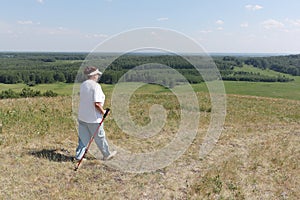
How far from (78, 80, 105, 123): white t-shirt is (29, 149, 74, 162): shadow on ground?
130cm

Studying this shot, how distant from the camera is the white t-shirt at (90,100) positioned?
6.82 m

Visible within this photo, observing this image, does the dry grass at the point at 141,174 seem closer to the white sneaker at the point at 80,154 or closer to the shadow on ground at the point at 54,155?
the shadow on ground at the point at 54,155

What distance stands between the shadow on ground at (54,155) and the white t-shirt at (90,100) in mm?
1305

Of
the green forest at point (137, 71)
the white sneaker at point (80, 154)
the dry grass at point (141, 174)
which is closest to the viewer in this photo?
the dry grass at point (141, 174)

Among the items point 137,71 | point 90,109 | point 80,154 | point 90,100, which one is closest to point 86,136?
point 80,154

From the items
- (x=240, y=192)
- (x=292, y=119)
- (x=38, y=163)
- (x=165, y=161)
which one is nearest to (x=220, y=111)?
(x=292, y=119)

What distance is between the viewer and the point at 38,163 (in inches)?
279

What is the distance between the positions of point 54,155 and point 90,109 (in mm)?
1943

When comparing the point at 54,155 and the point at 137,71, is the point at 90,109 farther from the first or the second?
the point at 137,71

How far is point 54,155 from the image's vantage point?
25.6ft

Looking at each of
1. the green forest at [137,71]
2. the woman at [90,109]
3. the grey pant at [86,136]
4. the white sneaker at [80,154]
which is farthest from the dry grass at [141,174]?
the green forest at [137,71]

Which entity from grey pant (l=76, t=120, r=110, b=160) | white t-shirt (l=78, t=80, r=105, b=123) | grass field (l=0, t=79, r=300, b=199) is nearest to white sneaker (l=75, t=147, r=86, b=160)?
grey pant (l=76, t=120, r=110, b=160)

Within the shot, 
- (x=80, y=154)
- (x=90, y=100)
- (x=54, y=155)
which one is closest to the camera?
(x=90, y=100)

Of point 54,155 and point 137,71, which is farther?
point 137,71
